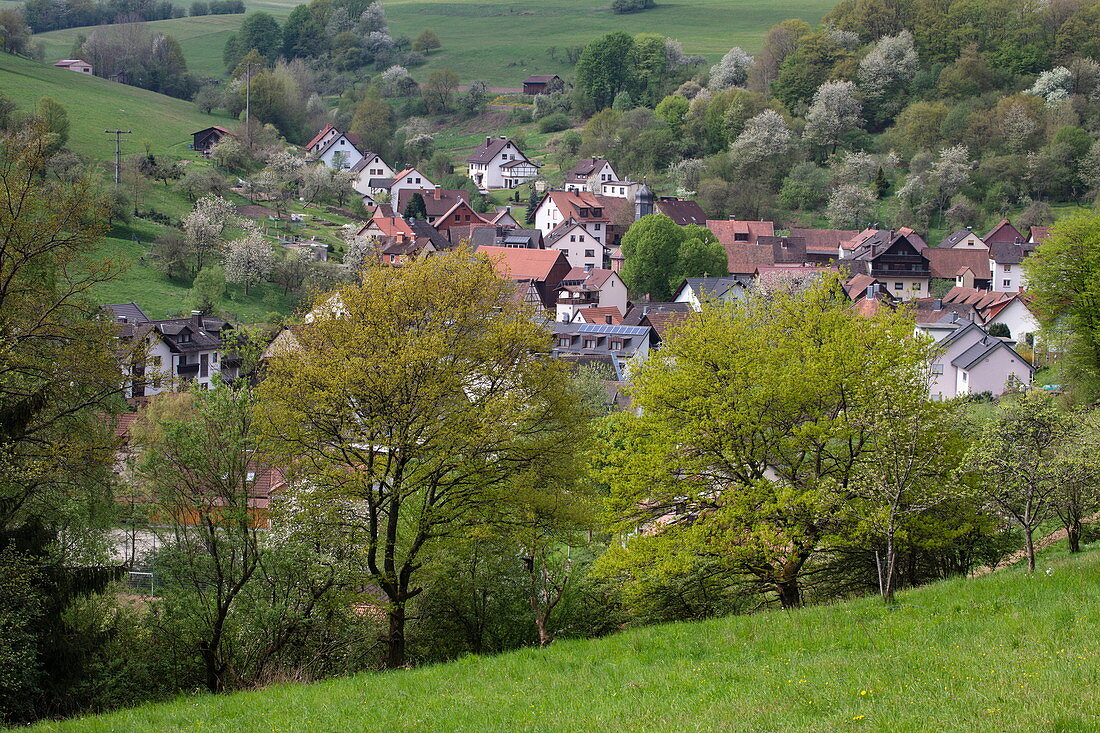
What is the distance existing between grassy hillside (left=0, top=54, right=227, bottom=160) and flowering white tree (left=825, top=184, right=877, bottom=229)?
193 ft

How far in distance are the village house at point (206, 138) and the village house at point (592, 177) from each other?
3407 cm

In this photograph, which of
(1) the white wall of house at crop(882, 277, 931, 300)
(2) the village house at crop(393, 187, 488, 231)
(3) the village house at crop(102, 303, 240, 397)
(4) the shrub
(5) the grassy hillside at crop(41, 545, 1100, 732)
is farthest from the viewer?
(4) the shrub

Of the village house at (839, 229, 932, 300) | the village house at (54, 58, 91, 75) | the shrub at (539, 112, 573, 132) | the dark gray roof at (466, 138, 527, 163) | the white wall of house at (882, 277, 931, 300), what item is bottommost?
the white wall of house at (882, 277, 931, 300)

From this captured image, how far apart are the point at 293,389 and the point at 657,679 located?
7259 mm

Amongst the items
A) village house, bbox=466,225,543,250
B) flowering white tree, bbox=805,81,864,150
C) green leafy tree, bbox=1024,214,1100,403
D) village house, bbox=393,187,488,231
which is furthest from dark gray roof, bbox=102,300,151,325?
flowering white tree, bbox=805,81,864,150

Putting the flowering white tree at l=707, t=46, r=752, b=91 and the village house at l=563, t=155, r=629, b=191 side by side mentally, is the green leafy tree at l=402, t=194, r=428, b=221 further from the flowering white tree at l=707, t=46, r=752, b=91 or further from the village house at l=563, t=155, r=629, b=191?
the flowering white tree at l=707, t=46, r=752, b=91

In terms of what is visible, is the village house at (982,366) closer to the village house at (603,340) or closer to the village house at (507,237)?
the village house at (603,340)

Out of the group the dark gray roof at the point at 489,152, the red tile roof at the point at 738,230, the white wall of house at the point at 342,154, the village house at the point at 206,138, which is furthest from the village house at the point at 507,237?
the white wall of house at the point at 342,154

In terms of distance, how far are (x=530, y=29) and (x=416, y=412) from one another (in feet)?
592

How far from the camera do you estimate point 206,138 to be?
97375 mm

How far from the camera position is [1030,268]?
37875mm

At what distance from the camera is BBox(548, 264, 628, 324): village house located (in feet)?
222

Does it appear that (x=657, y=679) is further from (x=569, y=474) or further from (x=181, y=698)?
(x=181, y=698)

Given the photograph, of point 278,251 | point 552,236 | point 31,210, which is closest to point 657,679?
point 31,210
